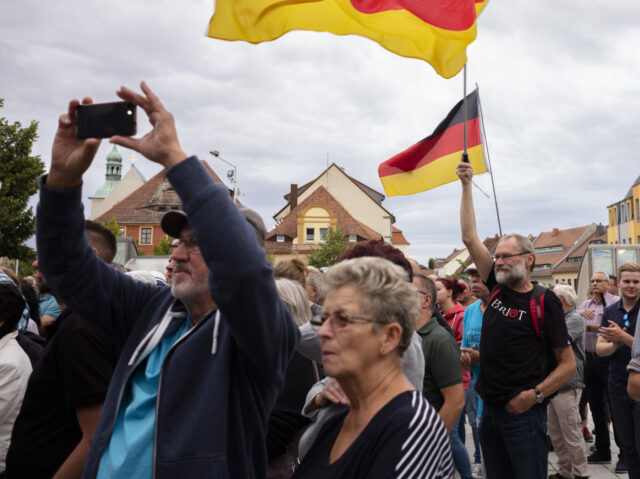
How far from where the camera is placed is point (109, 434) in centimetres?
204

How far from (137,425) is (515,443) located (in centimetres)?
306

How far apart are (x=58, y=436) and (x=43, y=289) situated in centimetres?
301

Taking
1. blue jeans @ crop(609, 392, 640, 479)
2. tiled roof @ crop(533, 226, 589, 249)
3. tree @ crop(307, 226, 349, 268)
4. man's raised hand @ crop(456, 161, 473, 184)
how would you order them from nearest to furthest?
1. man's raised hand @ crop(456, 161, 473, 184)
2. blue jeans @ crop(609, 392, 640, 479)
3. tree @ crop(307, 226, 349, 268)
4. tiled roof @ crop(533, 226, 589, 249)

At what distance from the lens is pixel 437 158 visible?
20.3 ft

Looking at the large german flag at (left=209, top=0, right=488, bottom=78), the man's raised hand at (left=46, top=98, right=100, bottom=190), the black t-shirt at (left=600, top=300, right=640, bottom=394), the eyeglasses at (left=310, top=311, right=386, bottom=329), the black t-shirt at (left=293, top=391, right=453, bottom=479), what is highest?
the large german flag at (left=209, top=0, right=488, bottom=78)

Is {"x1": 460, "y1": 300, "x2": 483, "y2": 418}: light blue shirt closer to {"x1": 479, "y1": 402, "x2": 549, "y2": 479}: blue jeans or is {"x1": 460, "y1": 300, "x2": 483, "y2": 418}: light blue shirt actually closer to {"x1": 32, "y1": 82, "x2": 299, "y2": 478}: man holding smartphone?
{"x1": 479, "y1": 402, "x2": 549, "y2": 479}: blue jeans

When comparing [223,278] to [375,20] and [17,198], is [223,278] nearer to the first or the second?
[375,20]

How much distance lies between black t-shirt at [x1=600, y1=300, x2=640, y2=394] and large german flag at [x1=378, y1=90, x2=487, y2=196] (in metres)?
2.05

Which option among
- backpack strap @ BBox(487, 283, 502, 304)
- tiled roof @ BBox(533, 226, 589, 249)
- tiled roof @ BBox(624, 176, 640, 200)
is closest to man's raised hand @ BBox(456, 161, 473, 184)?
backpack strap @ BBox(487, 283, 502, 304)

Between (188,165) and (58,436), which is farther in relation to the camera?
(58,436)

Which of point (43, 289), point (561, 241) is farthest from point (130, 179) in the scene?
point (43, 289)

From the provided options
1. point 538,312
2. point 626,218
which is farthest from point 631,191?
point 538,312

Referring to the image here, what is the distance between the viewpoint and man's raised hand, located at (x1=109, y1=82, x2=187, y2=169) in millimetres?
1776

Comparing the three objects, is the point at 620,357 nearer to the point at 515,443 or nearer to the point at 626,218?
the point at 515,443
